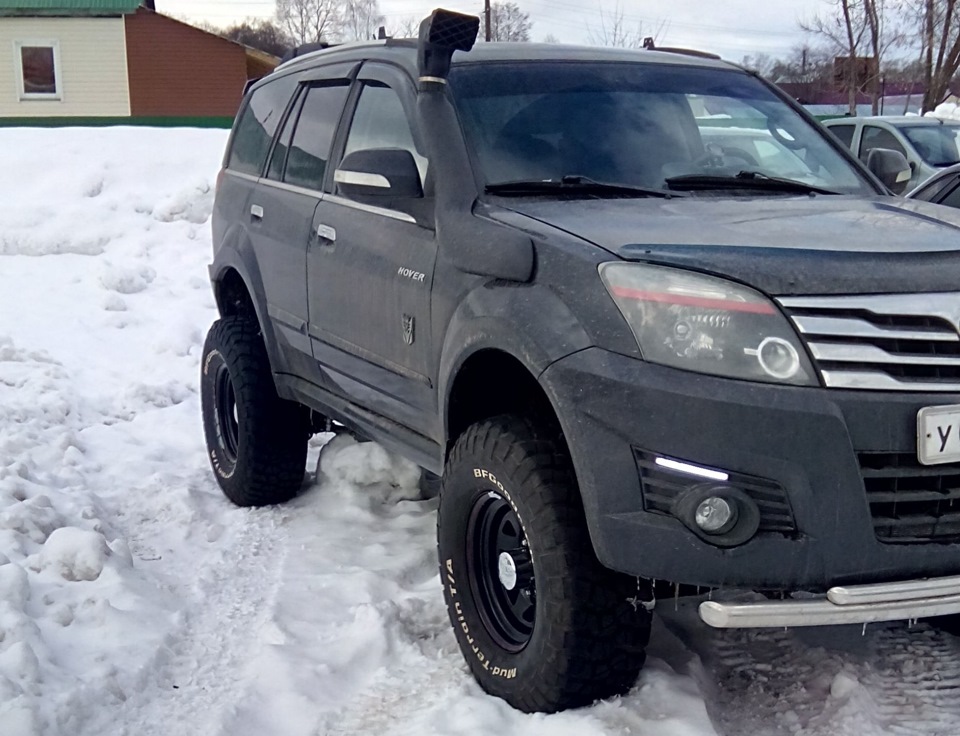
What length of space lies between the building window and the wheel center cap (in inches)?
1167

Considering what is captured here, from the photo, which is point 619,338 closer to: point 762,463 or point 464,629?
point 762,463

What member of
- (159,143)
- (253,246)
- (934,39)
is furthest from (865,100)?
(253,246)

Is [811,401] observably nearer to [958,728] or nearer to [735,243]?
[735,243]

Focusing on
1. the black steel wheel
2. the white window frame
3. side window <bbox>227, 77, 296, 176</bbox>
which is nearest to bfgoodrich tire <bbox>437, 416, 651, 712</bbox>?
the black steel wheel

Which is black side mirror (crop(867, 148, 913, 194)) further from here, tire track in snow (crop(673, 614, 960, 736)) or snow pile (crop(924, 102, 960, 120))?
snow pile (crop(924, 102, 960, 120))

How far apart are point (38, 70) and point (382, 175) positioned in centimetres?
2942

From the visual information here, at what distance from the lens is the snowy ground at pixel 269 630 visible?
3.21 meters

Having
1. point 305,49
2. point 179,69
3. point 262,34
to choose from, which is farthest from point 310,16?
point 305,49

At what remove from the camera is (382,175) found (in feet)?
11.7

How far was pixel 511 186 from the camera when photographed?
3.55 metres

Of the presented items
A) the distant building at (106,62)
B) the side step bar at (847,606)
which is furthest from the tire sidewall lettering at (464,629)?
the distant building at (106,62)

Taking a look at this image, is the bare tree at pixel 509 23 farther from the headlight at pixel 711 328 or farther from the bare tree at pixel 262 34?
the headlight at pixel 711 328

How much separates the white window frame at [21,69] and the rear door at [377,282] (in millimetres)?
28060

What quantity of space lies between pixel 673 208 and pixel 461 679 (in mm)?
1524
